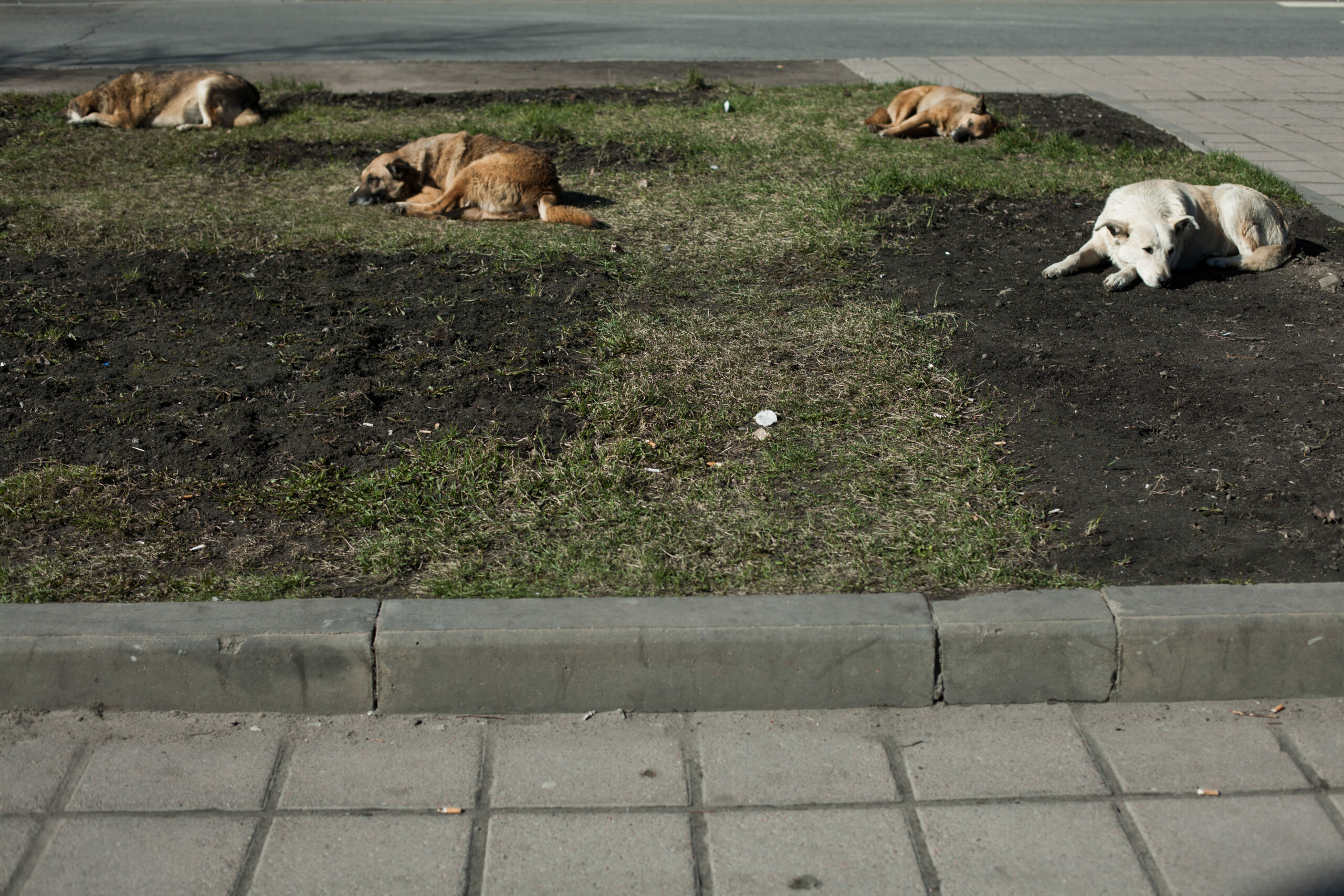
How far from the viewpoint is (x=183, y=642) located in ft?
10.0

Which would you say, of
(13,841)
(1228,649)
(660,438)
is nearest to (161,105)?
(660,438)

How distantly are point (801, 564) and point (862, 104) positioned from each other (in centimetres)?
831

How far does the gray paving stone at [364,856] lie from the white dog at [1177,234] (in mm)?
4807

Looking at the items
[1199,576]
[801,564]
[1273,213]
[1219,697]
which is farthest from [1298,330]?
[801,564]

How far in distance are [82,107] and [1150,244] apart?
916 centimetres

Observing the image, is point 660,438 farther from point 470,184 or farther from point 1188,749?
point 470,184

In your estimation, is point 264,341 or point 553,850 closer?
point 553,850

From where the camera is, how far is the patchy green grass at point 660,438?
3496mm

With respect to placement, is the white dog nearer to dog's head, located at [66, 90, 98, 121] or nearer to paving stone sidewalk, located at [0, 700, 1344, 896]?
paving stone sidewalk, located at [0, 700, 1344, 896]

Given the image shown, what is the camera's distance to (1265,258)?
625 cm

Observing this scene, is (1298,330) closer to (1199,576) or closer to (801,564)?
(1199,576)

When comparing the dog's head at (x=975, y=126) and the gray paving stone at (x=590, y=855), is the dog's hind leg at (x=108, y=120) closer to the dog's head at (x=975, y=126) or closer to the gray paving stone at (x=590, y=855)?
the dog's head at (x=975, y=126)

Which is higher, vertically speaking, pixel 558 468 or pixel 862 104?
pixel 862 104

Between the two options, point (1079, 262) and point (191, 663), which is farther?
point (1079, 262)
